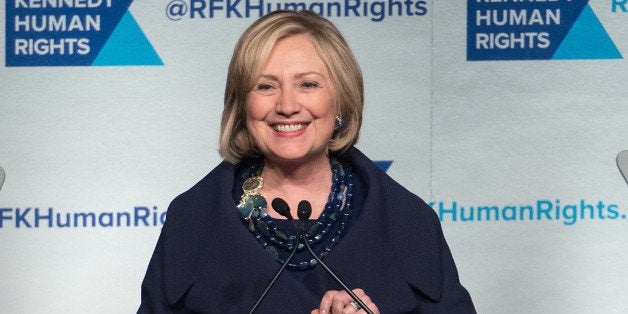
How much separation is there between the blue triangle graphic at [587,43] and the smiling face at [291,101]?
109 centimetres

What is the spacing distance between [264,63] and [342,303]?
54cm

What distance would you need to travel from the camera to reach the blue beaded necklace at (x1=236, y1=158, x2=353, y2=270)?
7.50ft

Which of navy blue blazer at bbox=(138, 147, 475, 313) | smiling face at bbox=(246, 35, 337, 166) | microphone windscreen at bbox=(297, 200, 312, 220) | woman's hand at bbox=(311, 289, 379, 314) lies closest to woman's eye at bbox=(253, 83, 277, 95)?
smiling face at bbox=(246, 35, 337, 166)

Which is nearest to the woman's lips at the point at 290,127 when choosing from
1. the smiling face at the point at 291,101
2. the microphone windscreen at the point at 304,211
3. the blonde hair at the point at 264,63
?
the smiling face at the point at 291,101

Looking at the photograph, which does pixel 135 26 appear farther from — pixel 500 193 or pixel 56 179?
pixel 500 193

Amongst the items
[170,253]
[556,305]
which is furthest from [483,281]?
[170,253]

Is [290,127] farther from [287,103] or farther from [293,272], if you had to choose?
[293,272]

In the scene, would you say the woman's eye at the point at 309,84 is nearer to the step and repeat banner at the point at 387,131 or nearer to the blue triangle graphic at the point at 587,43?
the step and repeat banner at the point at 387,131

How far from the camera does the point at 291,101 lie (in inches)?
88.6

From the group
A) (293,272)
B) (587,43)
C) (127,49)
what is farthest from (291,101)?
(587,43)

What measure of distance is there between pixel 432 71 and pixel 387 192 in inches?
34.8

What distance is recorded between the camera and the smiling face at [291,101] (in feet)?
7.41

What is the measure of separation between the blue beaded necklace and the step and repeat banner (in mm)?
817

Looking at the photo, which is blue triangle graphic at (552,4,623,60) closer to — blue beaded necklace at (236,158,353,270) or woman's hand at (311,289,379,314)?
blue beaded necklace at (236,158,353,270)
